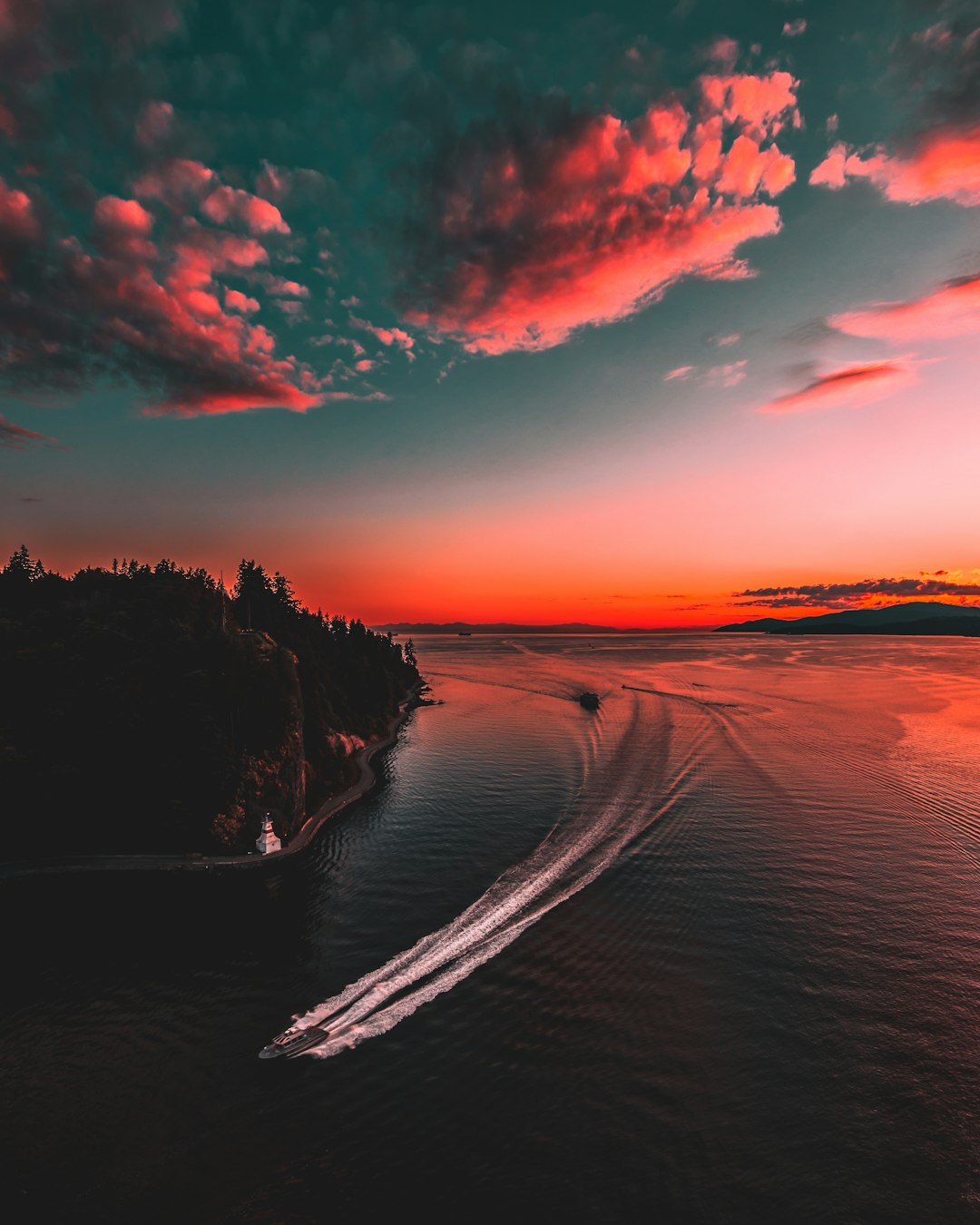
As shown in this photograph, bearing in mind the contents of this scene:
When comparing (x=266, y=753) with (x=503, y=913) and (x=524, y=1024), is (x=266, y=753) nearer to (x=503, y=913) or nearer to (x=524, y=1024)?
(x=503, y=913)

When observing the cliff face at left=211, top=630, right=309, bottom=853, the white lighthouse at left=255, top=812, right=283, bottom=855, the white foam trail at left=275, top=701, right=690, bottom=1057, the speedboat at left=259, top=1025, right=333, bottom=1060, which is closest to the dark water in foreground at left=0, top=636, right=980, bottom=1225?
the white foam trail at left=275, top=701, right=690, bottom=1057

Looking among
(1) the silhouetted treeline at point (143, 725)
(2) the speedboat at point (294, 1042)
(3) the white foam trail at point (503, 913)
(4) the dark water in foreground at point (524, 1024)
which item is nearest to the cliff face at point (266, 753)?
(1) the silhouetted treeline at point (143, 725)

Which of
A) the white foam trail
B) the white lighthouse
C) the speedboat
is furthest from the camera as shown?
the white lighthouse

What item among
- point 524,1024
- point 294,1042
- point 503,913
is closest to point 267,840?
point 503,913

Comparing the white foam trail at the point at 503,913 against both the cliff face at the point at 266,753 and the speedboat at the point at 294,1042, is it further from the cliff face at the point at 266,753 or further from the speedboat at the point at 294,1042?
the cliff face at the point at 266,753

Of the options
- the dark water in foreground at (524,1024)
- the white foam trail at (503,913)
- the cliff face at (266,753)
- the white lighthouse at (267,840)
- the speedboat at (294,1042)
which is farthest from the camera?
the cliff face at (266,753)

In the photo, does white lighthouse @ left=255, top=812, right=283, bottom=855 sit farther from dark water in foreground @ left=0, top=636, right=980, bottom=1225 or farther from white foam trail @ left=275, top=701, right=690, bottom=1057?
white foam trail @ left=275, top=701, right=690, bottom=1057
